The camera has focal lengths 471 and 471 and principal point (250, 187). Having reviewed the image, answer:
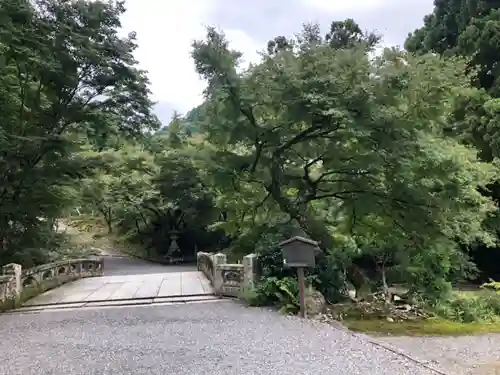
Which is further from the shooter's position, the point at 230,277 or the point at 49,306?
the point at 230,277

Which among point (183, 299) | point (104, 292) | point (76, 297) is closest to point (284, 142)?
point (183, 299)

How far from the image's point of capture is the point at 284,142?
1007 centimetres

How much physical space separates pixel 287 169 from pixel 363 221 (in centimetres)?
209

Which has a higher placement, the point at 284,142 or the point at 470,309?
the point at 284,142

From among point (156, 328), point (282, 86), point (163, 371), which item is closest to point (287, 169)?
point (282, 86)

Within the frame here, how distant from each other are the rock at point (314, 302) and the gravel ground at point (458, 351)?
1509mm

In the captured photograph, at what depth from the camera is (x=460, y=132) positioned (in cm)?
1705

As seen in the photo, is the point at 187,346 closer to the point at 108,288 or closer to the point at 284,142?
the point at 284,142

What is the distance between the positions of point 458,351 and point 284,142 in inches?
211

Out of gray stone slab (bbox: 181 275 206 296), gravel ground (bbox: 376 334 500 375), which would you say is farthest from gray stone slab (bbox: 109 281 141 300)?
gravel ground (bbox: 376 334 500 375)

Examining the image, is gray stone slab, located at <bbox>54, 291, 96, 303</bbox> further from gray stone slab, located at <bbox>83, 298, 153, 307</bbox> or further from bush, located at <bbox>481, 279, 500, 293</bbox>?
bush, located at <bbox>481, 279, 500, 293</bbox>

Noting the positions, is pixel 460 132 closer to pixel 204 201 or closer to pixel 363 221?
pixel 363 221

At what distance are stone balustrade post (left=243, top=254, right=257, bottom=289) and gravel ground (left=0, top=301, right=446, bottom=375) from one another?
A: 2.20 feet

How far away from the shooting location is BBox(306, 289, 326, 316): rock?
26.5 feet
